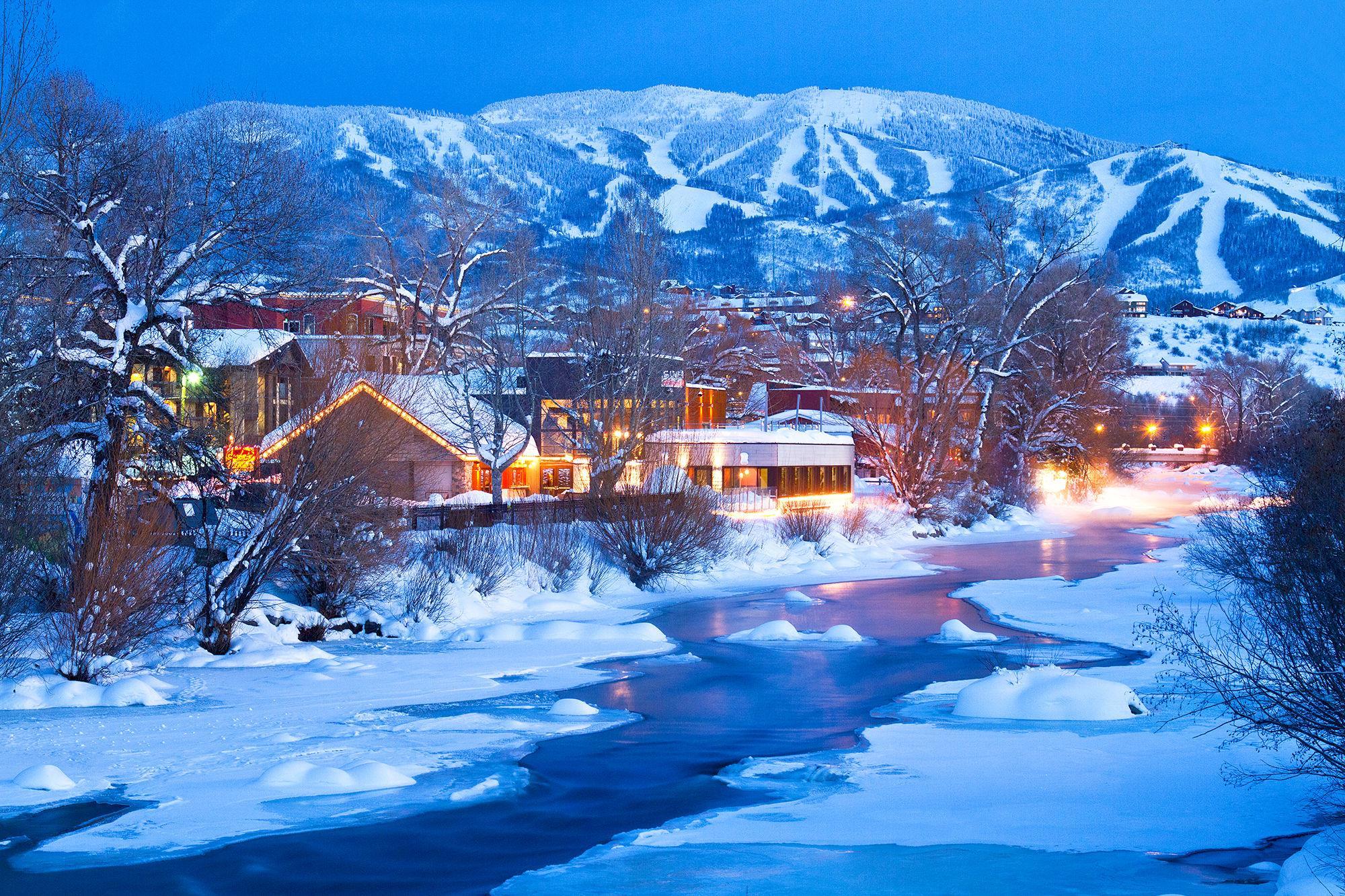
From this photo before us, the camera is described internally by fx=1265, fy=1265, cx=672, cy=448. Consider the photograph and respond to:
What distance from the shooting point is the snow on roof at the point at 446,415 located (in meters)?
46.9

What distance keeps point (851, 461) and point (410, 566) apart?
38010 mm

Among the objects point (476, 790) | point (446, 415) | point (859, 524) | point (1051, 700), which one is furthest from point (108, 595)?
point (859, 524)

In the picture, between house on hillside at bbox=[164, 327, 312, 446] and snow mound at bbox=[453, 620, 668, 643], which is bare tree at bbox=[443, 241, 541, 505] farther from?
snow mound at bbox=[453, 620, 668, 643]

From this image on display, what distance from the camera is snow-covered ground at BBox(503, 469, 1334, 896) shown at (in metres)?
11.8

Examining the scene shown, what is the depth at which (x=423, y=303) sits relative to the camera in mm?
62719

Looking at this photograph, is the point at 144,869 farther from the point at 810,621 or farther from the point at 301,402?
the point at 301,402

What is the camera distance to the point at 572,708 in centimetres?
1914

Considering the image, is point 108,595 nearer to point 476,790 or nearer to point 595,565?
point 476,790

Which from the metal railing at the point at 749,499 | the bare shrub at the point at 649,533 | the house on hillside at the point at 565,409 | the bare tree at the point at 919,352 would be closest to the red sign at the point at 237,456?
the bare shrub at the point at 649,533

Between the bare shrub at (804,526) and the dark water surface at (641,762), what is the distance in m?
13.8

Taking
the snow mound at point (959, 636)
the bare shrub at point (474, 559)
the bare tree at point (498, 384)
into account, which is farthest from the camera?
the bare tree at point (498, 384)

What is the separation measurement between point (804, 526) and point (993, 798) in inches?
1283

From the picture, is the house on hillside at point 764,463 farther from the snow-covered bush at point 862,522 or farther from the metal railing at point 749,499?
the snow-covered bush at point 862,522

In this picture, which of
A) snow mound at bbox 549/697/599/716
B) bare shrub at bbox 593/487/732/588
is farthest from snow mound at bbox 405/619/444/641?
bare shrub at bbox 593/487/732/588
